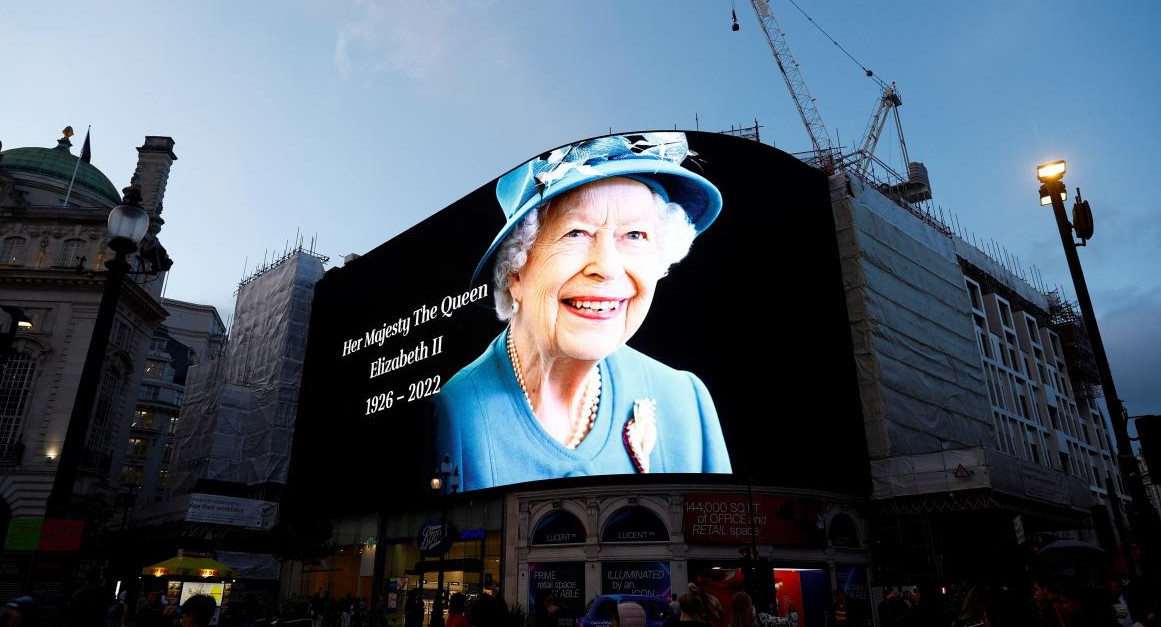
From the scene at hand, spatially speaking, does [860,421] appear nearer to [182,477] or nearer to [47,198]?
[182,477]

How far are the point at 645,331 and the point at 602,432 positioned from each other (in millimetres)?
4280

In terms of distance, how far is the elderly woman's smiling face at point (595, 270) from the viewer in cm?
2827

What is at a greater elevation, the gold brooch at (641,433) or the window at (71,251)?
the window at (71,251)

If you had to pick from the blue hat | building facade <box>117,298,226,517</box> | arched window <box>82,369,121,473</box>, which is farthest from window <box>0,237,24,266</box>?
building facade <box>117,298,226,517</box>

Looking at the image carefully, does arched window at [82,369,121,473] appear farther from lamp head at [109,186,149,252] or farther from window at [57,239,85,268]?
lamp head at [109,186,149,252]

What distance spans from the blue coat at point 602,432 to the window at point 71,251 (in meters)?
20.8

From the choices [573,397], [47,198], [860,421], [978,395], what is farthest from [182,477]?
[978,395]

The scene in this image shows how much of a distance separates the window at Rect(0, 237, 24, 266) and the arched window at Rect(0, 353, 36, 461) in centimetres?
504

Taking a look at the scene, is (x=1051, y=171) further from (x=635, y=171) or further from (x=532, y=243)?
(x=532, y=243)

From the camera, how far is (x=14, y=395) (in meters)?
32.2

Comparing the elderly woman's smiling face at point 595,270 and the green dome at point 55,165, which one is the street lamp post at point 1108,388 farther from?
the green dome at point 55,165

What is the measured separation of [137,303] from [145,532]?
13.6 m

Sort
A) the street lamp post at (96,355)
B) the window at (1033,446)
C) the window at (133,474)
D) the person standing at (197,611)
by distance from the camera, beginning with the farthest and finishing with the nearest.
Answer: the window at (133,474)
the window at (1033,446)
the street lamp post at (96,355)
the person standing at (197,611)

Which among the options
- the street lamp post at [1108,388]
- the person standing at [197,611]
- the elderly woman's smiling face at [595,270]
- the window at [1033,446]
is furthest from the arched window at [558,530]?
the window at [1033,446]
